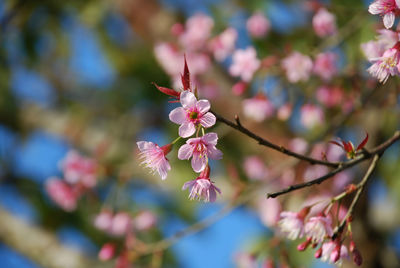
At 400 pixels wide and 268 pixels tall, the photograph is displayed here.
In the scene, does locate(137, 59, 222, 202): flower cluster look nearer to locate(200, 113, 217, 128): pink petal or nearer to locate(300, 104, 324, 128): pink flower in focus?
locate(200, 113, 217, 128): pink petal

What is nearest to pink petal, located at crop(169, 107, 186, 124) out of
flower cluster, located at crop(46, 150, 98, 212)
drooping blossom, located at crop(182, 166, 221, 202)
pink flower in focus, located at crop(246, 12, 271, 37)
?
drooping blossom, located at crop(182, 166, 221, 202)

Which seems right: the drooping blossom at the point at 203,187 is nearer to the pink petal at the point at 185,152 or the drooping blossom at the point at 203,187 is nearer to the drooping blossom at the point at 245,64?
the pink petal at the point at 185,152

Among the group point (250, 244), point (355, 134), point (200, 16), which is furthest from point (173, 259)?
point (200, 16)

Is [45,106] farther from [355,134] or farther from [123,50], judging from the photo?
[355,134]

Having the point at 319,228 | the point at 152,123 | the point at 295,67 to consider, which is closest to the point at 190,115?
the point at 319,228

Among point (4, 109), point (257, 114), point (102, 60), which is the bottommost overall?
point (257, 114)

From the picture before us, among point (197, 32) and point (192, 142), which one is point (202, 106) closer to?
point (192, 142)

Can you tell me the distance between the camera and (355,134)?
206 cm

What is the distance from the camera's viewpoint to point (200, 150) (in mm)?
730

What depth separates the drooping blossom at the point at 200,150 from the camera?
0.71 metres

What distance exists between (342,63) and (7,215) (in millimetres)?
2322

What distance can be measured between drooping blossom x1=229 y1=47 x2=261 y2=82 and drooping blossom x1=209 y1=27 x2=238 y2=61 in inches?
7.0

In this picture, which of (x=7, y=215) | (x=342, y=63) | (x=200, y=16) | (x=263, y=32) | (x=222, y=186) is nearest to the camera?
(x=342, y=63)

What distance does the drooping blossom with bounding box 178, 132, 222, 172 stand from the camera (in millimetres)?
706
